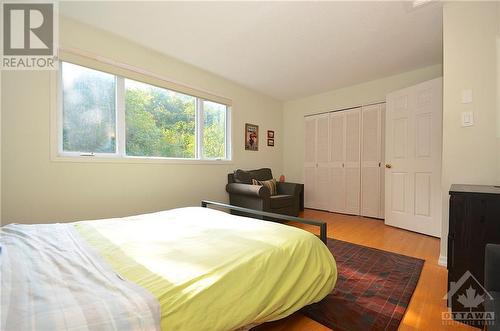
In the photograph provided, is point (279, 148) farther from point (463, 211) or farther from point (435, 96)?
point (463, 211)

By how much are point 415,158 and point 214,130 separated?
318 centimetres

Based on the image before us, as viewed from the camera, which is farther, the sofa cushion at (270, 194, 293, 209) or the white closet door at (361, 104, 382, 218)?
the white closet door at (361, 104, 382, 218)

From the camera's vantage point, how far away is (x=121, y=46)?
9.03 ft

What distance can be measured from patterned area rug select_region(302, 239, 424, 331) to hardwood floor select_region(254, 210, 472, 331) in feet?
0.18

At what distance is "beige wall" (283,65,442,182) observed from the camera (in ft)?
12.0

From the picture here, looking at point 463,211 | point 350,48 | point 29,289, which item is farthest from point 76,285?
point 350,48

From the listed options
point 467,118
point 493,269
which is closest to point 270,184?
point 467,118

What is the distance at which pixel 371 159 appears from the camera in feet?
13.5

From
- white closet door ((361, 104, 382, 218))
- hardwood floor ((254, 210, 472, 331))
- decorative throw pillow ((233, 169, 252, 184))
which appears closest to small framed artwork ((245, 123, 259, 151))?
decorative throw pillow ((233, 169, 252, 184))

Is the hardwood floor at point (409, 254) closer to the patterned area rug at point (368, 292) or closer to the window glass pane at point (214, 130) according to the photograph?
the patterned area rug at point (368, 292)

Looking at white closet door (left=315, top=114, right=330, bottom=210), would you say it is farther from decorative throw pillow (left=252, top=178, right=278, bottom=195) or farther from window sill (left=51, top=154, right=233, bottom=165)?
window sill (left=51, top=154, right=233, bottom=165)

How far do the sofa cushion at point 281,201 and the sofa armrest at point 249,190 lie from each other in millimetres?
171

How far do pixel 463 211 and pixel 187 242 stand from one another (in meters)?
1.76

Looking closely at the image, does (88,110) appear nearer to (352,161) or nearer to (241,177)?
(241,177)
